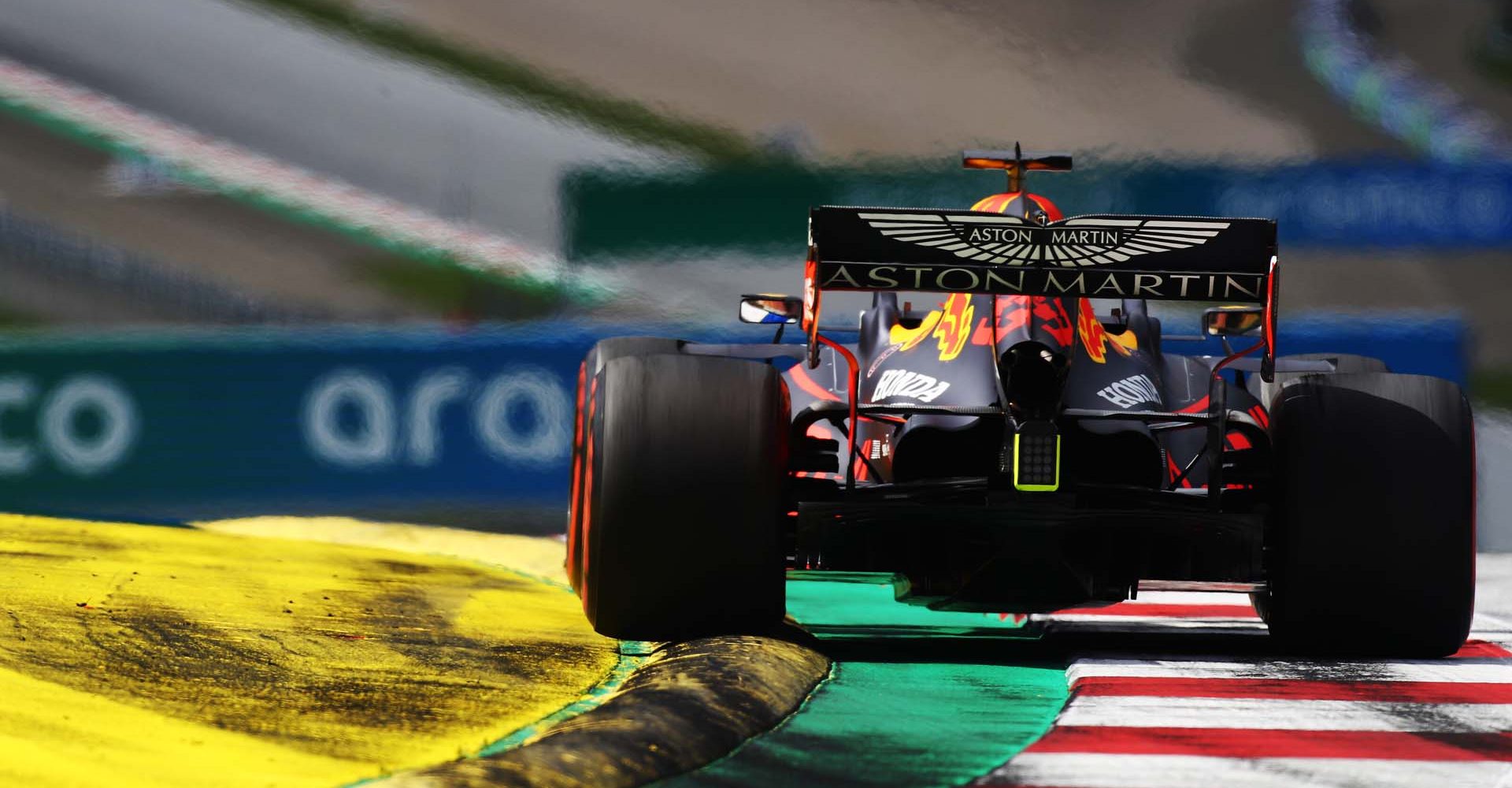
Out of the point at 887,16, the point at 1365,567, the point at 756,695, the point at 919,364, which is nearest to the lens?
the point at 756,695

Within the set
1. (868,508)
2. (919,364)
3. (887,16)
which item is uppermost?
(887,16)

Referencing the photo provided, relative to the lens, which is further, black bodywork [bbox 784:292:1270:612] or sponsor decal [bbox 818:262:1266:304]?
black bodywork [bbox 784:292:1270:612]

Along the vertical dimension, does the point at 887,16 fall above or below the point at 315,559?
above

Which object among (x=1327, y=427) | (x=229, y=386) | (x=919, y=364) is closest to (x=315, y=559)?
(x=919, y=364)

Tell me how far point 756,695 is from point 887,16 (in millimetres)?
10822

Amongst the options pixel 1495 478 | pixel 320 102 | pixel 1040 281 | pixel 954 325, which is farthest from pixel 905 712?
pixel 320 102

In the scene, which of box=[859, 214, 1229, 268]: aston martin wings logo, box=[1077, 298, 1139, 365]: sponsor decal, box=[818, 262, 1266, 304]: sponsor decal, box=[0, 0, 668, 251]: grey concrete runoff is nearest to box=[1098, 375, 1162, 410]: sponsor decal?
box=[1077, 298, 1139, 365]: sponsor decal

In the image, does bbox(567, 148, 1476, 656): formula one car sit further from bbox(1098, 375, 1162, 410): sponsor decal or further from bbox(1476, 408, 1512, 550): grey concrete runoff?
bbox(1476, 408, 1512, 550): grey concrete runoff

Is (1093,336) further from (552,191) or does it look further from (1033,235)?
(552,191)

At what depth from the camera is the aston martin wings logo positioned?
6.04 m

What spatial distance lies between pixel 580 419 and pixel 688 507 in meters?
1.71

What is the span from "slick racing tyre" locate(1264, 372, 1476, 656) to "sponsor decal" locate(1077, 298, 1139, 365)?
0.82 meters

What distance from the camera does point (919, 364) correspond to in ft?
22.5

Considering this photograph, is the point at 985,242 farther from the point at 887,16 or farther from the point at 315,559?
the point at 887,16
